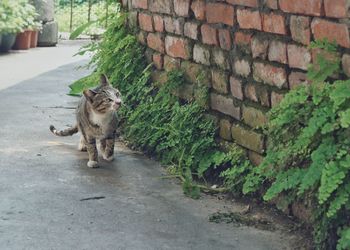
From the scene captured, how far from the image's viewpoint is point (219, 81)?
6.16 metres

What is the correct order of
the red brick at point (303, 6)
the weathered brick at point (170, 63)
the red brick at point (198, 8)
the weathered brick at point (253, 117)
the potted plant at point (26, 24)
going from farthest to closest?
the potted plant at point (26, 24), the weathered brick at point (170, 63), the red brick at point (198, 8), the weathered brick at point (253, 117), the red brick at point (303, 6)

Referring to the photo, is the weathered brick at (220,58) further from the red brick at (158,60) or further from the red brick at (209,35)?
the red brick at (158,60)

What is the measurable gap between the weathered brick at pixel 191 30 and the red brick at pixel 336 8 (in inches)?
76.8

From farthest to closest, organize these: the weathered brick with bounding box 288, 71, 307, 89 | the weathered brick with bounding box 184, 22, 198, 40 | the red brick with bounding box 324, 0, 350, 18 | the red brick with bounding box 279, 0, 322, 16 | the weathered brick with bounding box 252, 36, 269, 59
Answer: the weathered brick with bounding box 184, 22, 198, 40, the weathered brick with bounding box 252, 36, 269, 59, the weathered brick with bounding box 288, 71, 307, 89, the red brick with bounding box 279, 0, 322, 16, the red brick with bounding box 324, 0, 350, 18

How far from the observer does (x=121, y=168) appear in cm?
669

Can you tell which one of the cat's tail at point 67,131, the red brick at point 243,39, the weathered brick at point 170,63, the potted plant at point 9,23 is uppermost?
the red brick at point 243,39

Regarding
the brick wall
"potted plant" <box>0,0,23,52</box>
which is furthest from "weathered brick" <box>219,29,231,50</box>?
"potted plant" <box>0,0,23,52</box>

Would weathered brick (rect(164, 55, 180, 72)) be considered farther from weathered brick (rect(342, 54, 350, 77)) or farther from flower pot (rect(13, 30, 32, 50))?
flower pot (rect(13, 30, 32, 50))

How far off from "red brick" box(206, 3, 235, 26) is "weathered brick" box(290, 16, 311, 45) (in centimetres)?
85

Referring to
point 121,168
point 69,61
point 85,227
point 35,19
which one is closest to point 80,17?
point 35,19

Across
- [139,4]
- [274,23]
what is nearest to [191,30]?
[139,4]

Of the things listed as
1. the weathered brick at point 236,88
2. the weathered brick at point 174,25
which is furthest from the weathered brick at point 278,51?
the weathered brick at point 174,25

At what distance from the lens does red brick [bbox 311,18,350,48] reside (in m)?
4.51

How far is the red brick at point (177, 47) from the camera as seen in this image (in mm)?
6716
